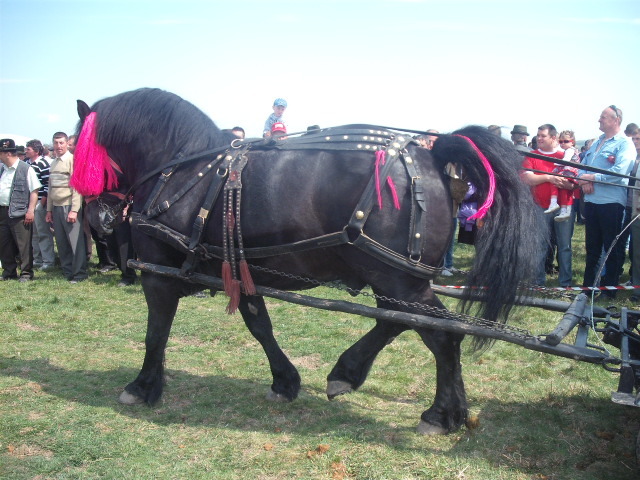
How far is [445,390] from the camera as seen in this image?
3486 mm

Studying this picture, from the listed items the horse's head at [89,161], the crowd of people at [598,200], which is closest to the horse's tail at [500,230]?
the horse's head at [89,161]

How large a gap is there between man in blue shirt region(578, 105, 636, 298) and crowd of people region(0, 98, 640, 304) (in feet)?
0.04

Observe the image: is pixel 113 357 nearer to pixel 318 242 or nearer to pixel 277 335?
pixel 277 335

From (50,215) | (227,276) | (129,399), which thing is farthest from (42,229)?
(227,276)

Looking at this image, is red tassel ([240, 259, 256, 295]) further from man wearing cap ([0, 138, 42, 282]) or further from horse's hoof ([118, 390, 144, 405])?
man wearing cap ([0, 138, 42, 282])

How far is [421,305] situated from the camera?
3283 millimetres

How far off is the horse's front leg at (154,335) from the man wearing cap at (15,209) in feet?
18.1

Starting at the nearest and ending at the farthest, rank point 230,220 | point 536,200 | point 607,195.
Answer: point 230,220, point 536,200, point 607,195

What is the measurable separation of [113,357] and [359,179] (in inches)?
117

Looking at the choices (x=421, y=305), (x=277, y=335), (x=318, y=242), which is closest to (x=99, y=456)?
(x=318, y=242)

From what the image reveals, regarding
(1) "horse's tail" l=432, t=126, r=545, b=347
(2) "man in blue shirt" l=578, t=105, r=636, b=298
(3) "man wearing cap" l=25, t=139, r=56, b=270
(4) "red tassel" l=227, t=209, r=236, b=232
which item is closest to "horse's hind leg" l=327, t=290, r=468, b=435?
(1) "horse's tail" l=432, t=126, r=545, b=347

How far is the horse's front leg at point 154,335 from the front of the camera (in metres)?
3.86

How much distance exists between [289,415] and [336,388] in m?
0.37

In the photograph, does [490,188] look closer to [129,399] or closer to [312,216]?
[312,216]
